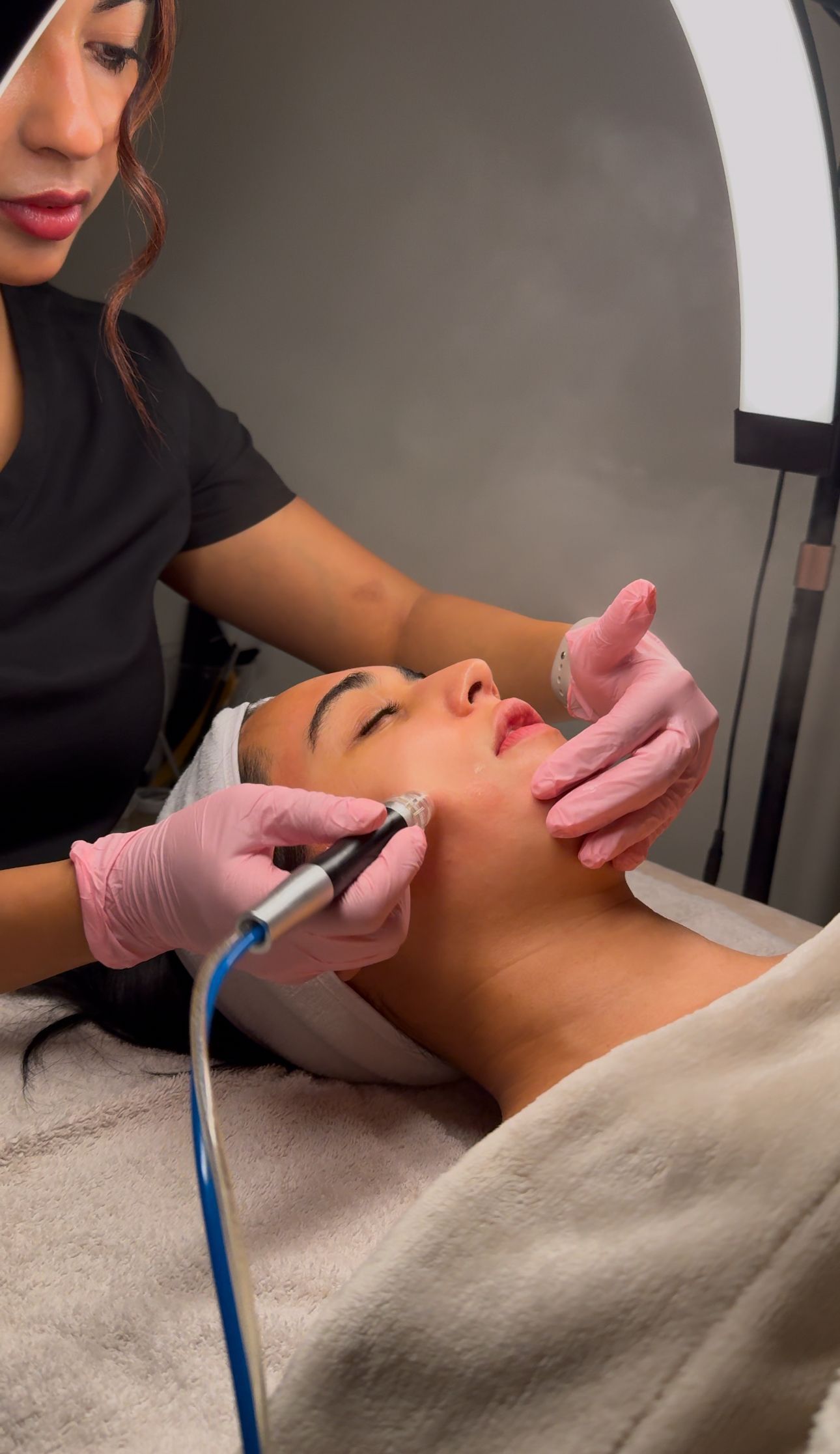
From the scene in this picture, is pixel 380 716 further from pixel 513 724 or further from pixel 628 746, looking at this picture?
pixel 628 746

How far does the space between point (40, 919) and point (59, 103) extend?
678 millimetres

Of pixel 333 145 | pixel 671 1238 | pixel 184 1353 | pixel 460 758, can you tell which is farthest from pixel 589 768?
pixel 333 145

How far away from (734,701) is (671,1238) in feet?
2.70

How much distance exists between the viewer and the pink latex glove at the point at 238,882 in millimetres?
838

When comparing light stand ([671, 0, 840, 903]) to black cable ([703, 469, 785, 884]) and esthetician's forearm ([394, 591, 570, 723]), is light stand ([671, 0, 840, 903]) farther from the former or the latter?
esthetician's forearm ([394, 591, 570, 723])

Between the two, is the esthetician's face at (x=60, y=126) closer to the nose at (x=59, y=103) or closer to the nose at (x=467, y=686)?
the nose at (x=59, y=103)

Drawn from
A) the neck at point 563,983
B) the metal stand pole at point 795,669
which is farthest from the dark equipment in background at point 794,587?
the neck at point 563,983

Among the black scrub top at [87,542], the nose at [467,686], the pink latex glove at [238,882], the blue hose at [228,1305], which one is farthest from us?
the black scrub top at [87,542]

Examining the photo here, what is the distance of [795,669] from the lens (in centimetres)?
135

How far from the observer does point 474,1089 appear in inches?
44.9

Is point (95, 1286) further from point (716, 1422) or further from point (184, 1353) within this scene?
point (716, 1422)

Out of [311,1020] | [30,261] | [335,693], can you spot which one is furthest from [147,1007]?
[30,261]

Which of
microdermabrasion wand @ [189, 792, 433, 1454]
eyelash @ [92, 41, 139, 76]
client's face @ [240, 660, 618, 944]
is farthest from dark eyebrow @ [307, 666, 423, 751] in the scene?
eyelash @ [92, 41, 139, 76]

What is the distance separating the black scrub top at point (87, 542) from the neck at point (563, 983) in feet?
1.75
